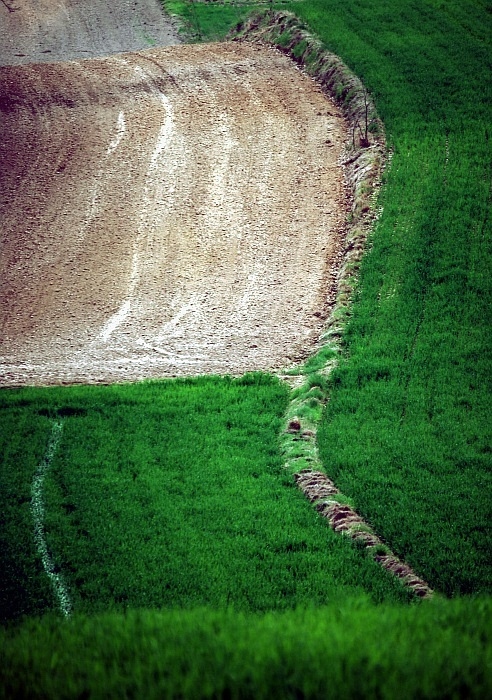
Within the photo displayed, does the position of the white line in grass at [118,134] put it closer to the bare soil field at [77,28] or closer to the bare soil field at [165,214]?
the bare soil field at [165,214]

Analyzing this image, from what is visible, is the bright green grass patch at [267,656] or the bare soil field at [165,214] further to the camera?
the bare soil field at [165,214]

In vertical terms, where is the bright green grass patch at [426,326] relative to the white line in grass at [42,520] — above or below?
above

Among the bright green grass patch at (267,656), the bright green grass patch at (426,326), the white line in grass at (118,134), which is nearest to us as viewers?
the bright green grass patch at (267,656)

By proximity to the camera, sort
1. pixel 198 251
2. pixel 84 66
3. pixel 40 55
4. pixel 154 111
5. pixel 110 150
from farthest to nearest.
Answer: pixel 40 55
pixel 84 66
pixel 154 111
pixel 110 150
pixel 198 251

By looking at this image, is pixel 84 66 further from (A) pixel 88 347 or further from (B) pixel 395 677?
(B) pixel 395 677

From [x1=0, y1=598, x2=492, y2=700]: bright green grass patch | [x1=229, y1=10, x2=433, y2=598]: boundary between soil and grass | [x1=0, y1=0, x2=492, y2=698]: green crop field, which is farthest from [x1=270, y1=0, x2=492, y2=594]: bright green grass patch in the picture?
Answer: [x1=0, y1=598, x2=492, y2=700]: bright green grass patch

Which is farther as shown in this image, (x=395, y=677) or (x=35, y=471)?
(x=35, y=471)

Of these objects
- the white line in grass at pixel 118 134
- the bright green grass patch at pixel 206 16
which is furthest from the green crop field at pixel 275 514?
the bright green grass patch at pixel 206 16


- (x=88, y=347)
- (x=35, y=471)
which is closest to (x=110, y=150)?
(x=88, y=347)
